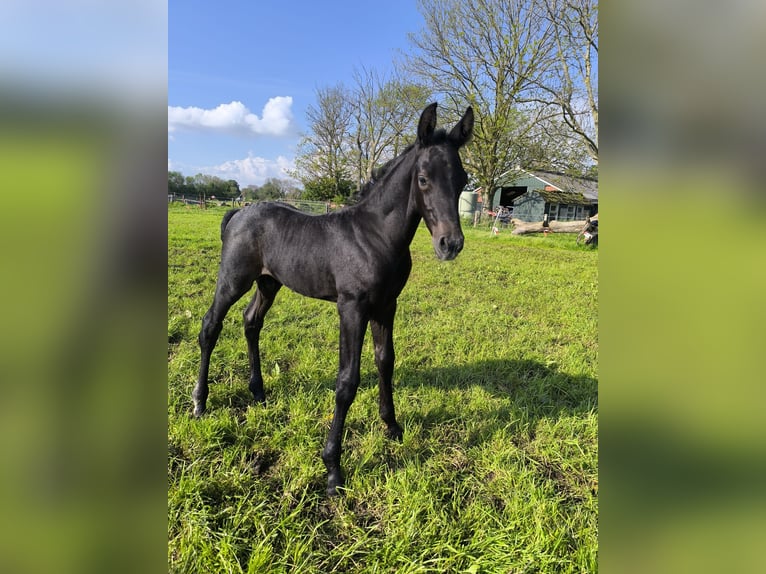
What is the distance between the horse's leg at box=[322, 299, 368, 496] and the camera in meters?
2.45

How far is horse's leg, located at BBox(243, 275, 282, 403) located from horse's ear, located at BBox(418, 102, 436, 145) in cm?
192

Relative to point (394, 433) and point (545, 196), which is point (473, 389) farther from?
point (545, 196)

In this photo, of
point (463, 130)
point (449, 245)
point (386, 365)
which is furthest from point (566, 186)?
point (449, 245)

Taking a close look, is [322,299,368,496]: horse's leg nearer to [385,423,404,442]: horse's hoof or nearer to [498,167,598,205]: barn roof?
[385,423,404,442]: horse's hoof

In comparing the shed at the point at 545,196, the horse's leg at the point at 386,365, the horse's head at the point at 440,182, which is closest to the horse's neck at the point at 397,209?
the horse's head at the point at 440,182

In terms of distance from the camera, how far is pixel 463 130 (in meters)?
2.37

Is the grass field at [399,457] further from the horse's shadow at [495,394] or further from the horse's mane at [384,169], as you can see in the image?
the horse's mane at [384,169]

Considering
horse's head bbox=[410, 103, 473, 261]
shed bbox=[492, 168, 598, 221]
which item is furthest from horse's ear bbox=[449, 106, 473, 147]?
shed bbox=[492, 168, 598, 221]

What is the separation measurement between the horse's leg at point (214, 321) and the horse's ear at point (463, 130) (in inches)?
76.6
